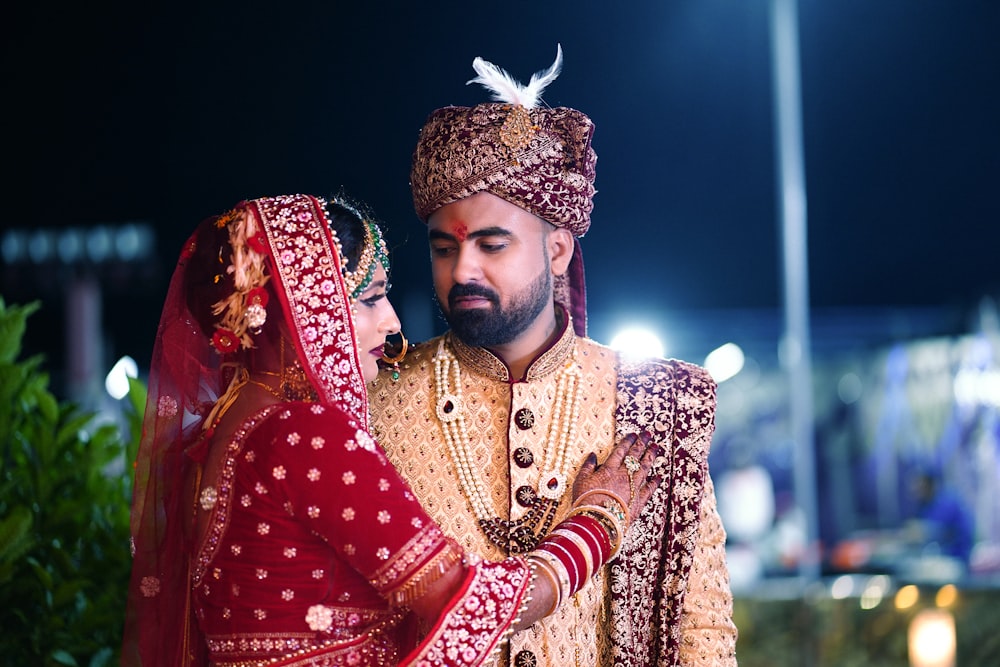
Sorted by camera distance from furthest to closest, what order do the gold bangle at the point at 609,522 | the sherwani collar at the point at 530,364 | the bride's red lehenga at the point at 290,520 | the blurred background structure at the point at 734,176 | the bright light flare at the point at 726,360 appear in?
→ the bright light flare at the point at 726,360 < the blurred background structure at the point at 734,176 < the sherwani collar at the point at 530,364 < the gold bangle at the point at 609,522 < the bride's red lehenga at the point at 290,520

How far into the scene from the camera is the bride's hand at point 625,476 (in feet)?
7.07

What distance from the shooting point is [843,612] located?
4.45 meters

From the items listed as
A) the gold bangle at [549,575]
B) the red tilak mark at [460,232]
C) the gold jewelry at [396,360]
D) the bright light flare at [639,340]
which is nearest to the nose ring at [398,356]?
the gold jewelry at [396,360]

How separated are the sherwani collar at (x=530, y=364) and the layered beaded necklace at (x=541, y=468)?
0.02m

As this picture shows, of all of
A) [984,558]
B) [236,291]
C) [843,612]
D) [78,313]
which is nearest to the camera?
[236,291]

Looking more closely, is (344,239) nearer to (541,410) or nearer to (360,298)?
(360,298)

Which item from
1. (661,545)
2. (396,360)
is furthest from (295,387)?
(661,545)

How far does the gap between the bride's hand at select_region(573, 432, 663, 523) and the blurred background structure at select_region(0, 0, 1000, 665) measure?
12.5 ft

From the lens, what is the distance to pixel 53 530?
10.1ft

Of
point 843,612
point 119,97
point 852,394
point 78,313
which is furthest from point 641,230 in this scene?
point 78,313

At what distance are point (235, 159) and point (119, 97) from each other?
1023mm

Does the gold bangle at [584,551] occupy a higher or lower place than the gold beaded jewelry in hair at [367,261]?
Answer: lower

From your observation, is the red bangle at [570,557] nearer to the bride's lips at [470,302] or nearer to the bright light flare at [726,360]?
the bride's lips at [470,302]

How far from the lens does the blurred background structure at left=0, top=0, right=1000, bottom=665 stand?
7.30 m
